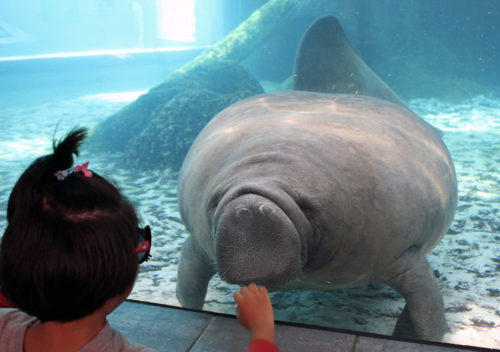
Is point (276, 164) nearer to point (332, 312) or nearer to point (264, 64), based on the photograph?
point (332, 312)

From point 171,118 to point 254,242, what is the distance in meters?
6.53

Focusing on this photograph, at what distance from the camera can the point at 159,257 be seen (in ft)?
12.2

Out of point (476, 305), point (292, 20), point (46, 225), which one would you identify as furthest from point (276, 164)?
point (292, 20)

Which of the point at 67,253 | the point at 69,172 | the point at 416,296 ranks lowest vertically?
the point at 416,296

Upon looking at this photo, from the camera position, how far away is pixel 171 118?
7961 millimetres

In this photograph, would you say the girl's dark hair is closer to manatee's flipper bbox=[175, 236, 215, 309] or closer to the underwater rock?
manatee's flipper bbox=[175, 236, 215, 309]

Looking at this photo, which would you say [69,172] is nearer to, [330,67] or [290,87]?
[330,67]

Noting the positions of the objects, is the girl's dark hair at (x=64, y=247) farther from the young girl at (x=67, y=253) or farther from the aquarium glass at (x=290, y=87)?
the aquarium glass at (x=290, y=87)

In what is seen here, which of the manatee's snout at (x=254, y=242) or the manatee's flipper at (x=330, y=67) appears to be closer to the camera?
the manatee's snout at (x=254, y=242)

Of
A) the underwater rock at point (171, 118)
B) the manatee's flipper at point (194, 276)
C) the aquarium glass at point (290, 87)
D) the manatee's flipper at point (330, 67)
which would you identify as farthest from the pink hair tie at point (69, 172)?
the underwater rock at point (171, 118)

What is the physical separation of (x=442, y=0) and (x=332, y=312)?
16770 mm

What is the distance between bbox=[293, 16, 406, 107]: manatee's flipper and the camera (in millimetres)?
5023

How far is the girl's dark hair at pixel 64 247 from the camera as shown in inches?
41.3

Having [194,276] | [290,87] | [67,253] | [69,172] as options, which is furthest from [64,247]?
[290,87]
